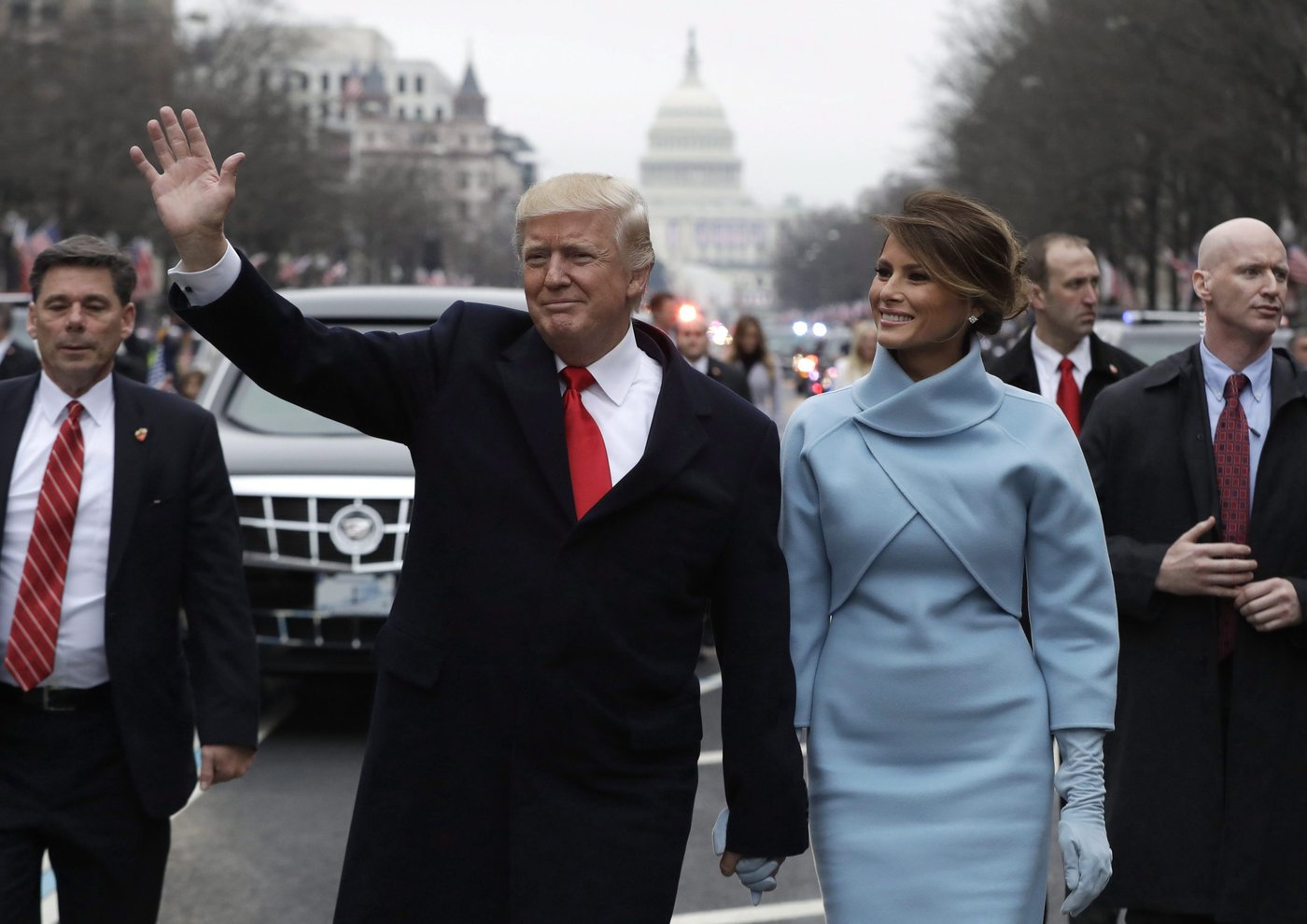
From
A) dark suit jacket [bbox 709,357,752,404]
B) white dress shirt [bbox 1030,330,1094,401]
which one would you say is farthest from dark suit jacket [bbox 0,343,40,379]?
white dress shirt [bbox 1030,330,1094,401]

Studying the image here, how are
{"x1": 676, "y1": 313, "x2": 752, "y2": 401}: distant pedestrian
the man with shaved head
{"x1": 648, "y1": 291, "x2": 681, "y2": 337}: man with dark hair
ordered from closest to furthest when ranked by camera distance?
the man with shaved head → {"x1": 676, "y1": 313, "x2": 752, "y2": 401}: distant pedestrian → {"x1": 648, "y1": 291, "x2": 681, "y2": 337}: man with dark hair

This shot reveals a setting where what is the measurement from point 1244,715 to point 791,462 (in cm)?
168

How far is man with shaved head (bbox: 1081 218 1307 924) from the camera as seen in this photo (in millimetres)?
5305

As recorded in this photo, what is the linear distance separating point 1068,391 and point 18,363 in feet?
20.5

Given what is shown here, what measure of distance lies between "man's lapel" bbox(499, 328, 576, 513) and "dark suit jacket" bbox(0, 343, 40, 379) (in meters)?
8.00

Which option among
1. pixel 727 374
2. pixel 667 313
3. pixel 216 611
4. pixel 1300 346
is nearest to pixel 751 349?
pixel 667 313

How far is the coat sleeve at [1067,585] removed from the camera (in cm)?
412

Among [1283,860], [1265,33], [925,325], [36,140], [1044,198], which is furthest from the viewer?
[1044,198]

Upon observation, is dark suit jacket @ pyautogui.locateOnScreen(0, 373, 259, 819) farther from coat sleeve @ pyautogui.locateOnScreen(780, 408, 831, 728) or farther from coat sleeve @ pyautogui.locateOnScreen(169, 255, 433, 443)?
coat sleeve @ pyautogui.locateOnScreen(780, 408, 831, 728)

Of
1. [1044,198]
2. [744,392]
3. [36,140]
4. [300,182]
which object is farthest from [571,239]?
[300,182]

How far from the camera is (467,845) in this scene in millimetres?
3955

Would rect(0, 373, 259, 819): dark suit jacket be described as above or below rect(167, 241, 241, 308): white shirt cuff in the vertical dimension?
below

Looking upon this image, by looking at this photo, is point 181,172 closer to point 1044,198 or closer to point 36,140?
point 36,140

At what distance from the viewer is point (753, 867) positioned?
13.2 ft
